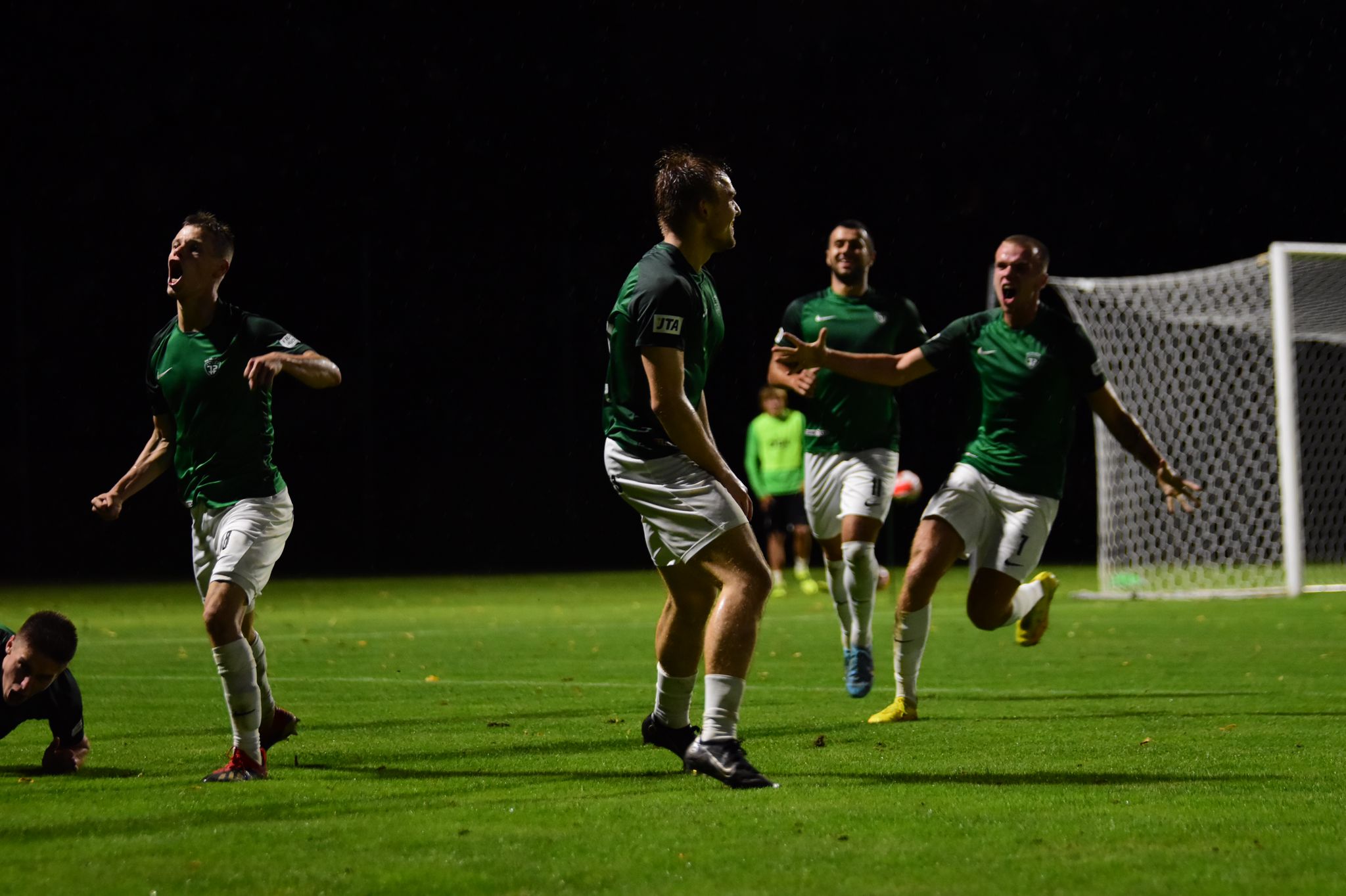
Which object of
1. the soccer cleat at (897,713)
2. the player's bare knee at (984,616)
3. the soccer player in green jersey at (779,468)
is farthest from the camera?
the soccer player in green jersey at (779,468)

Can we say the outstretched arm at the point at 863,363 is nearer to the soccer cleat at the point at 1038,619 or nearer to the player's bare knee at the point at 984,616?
the player's bare knee at the point at 984,616

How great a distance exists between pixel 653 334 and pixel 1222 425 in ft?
52.6

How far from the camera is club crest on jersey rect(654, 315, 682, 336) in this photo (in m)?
4.90

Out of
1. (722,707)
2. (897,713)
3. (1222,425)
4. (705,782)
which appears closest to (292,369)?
(722,707)

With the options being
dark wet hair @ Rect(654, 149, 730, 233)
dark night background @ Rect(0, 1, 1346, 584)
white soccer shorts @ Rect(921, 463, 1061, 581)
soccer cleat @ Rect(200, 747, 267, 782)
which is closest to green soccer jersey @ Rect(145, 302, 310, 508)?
soccer cleat @ Rect(200, 747, 267, 782)

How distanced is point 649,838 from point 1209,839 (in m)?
1.37

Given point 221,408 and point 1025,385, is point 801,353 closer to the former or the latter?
point 1025,385

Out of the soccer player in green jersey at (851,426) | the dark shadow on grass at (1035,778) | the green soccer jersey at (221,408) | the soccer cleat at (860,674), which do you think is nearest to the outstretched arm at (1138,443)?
the soccer player in green jersey at (851,426)

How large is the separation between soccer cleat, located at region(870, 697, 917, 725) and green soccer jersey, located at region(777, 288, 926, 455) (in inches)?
78.5

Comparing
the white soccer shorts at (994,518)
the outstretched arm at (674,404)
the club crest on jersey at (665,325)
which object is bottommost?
the white soccer shorts at (994,518)

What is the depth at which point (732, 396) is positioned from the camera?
2441cm

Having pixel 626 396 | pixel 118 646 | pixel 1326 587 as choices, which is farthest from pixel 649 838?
pixel 1326 587

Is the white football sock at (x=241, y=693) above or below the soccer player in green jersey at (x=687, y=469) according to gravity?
below

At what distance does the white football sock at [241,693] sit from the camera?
5.25 meters
